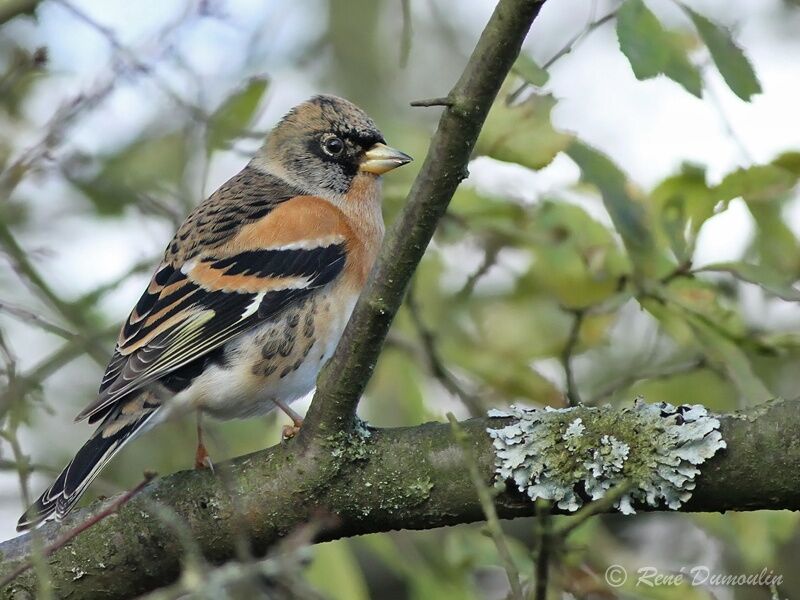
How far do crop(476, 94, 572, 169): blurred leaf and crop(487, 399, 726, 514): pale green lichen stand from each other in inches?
40.9

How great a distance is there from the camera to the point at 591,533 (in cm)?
424

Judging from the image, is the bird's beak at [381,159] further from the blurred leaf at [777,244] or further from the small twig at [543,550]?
the small twig at [543,550]

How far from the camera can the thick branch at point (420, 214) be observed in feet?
8.32

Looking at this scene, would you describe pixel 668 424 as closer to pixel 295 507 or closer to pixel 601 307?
pixel 295 507

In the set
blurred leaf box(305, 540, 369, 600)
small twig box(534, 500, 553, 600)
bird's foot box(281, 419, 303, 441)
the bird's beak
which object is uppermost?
the bird's beak

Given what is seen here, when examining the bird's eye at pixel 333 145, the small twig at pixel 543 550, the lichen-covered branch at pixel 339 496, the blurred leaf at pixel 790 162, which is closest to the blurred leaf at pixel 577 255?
the blurred leaf at pixel 790 162

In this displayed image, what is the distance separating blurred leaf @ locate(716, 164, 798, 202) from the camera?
377 cm

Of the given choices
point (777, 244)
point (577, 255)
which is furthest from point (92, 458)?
point (777, 244)

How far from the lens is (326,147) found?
5.10 m

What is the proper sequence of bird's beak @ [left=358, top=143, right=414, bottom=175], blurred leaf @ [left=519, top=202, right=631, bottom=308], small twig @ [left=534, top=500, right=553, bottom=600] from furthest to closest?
bird's beak @ [left=358, top=143, right=414, bottom=175]
blurred leaf @ [left=519, top=202, right=631, bottom=308]
small twig @ [left=534, top=500, right=553, bottom=600]

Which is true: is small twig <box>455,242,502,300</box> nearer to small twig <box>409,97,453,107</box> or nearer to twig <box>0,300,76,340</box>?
twig <box>0,300,76,340</box>

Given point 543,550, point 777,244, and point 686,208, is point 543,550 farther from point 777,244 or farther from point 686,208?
point 777,244

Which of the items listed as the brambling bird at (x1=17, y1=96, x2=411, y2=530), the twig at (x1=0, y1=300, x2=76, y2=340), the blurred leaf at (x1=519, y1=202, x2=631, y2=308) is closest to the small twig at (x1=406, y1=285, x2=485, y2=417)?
the brambling bird at (x1=17, y1=96, x2=411, y2=530)

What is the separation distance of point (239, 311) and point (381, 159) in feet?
3.53
